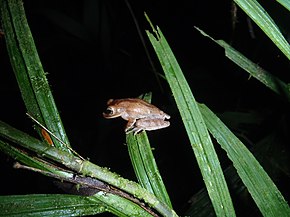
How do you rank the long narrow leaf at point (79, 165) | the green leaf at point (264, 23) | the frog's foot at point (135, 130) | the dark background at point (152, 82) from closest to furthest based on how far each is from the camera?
the long narrow leaf at point (79, 165) → the green leaf at point (264, 23) → the frog's foot at point (135, 130) → the dark background at point (152, 82)

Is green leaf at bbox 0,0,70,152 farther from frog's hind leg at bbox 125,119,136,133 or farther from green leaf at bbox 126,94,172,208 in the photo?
frog's hind leg at bbox 125,119,136,133

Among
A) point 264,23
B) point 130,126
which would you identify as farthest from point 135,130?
point 264,23

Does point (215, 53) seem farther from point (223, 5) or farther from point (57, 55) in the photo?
point (57, 55)

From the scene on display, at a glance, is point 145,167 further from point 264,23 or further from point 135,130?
point 264,23

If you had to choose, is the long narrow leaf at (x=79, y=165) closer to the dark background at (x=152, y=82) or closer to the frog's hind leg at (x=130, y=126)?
the frog's hind leg at (x=130, y=126)

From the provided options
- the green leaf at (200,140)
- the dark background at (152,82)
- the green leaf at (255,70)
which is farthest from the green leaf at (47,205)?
the dark background at (152,82)

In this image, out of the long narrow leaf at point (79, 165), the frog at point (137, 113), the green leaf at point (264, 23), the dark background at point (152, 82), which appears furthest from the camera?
the dark background at point (152, 82)

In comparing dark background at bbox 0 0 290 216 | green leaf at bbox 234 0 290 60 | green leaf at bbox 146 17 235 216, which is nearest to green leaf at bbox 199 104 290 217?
green leaf at bbox 146 17 235 216
